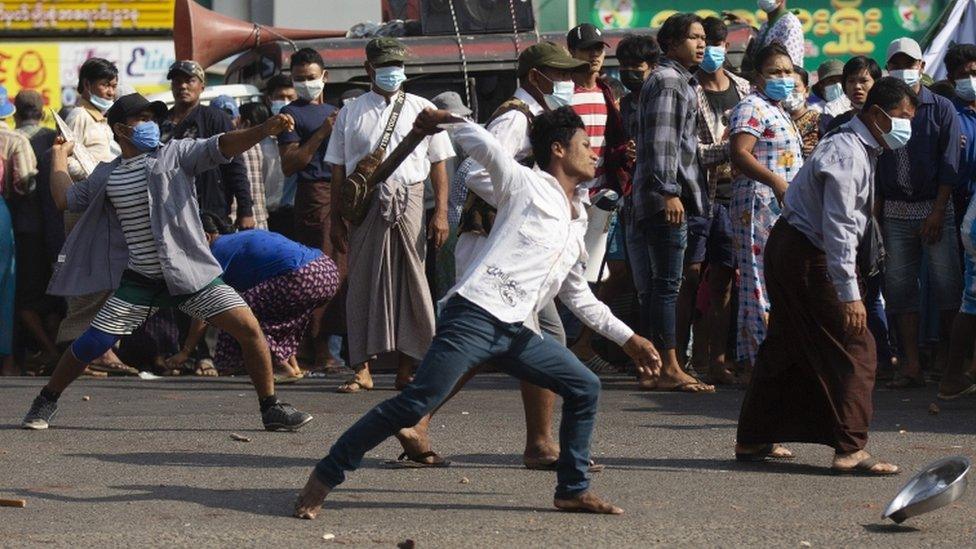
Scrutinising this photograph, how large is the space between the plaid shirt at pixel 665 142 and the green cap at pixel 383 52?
4.72 feet

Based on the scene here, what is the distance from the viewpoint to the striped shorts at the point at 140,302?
9328 millimetres

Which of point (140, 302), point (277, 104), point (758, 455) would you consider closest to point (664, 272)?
point (758, 455)

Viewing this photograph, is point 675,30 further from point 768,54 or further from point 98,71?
point 98,71

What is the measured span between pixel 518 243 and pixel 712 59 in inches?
203

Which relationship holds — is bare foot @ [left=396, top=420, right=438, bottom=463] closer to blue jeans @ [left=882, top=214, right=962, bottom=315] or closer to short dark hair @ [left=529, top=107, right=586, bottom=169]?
short dark hair @ [left=529, top=107, right=586, bottom=169]

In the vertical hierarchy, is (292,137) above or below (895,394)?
Answer: above

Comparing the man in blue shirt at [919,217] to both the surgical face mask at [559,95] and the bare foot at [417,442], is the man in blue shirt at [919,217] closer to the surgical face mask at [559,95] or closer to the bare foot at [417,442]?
the surgical face mask at [559,95]

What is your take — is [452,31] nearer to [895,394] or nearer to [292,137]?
[292,137]

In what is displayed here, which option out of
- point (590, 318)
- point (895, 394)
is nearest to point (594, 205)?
point (895, 394)

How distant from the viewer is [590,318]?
24.3ft

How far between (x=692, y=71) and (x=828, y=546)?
5952 millimetres

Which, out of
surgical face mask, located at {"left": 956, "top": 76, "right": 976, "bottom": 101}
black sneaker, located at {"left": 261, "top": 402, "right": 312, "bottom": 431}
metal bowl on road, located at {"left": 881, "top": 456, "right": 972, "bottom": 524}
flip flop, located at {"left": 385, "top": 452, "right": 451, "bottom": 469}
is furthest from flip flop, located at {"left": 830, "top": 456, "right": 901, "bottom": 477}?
surgical face mask, located at {"left": 956, "top": 76, "right": 976, "bottom": 101}

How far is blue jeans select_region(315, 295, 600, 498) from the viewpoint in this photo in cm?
690

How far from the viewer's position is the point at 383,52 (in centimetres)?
1109
